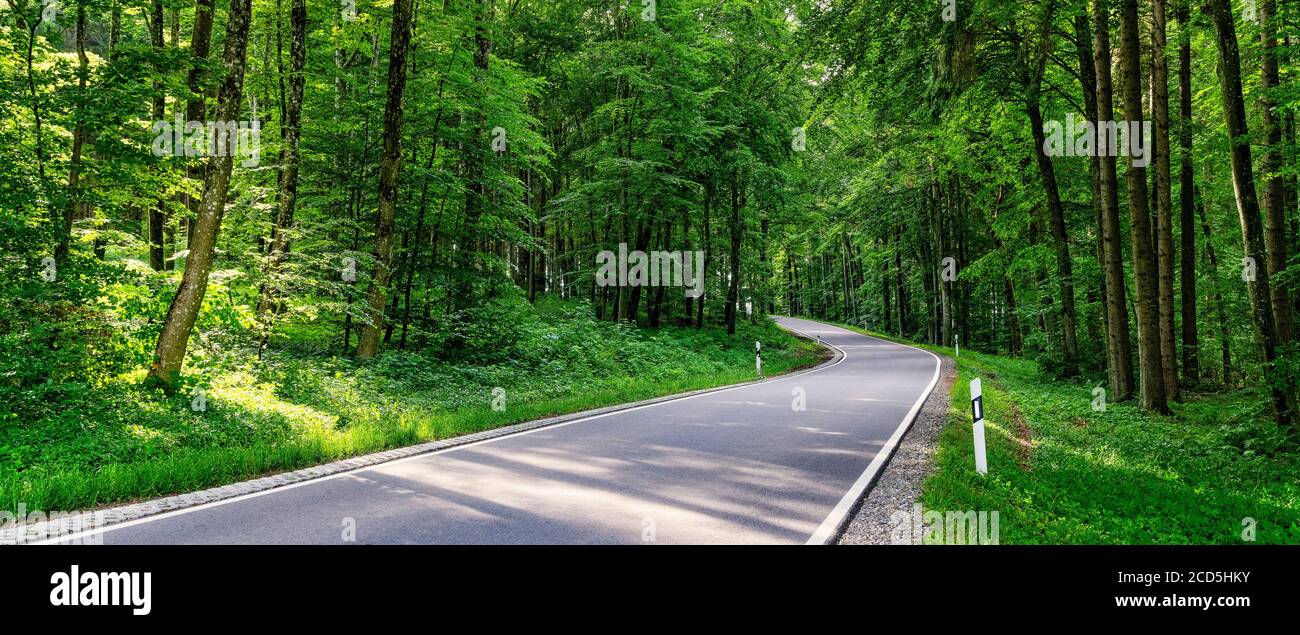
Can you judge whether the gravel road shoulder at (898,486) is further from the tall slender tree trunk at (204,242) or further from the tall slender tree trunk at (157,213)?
the tall slender tree trunk at (157,213)

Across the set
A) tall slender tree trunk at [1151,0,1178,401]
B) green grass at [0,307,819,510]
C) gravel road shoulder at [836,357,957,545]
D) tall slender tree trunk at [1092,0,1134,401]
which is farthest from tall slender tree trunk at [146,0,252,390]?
tall slender tree trunk at [1151,0,1178,401]

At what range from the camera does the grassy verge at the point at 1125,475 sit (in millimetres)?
5309

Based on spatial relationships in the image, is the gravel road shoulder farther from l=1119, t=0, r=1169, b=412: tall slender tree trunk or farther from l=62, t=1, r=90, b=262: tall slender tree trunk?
l=62, t=1, r=90, b=262: tall slender tree trunk

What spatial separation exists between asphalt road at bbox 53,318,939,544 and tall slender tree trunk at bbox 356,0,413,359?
5474 mm

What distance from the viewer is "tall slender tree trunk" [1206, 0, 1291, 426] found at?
32.5 ft

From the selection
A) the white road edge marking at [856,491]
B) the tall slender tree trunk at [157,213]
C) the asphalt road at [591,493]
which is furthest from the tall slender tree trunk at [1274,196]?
the tall slender tree trunk at [157,213]

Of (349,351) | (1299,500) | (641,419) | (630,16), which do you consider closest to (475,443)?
(641,419)

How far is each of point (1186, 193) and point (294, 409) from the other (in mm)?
19876

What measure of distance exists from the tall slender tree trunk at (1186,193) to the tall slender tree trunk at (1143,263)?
1.14 metres

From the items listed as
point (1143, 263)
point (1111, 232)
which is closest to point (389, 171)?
point (1143, 263)

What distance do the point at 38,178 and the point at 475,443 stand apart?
24.4ft

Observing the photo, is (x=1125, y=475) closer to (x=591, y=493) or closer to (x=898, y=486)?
(x=898, y=486)

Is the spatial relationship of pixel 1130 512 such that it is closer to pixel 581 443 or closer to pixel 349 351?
pixel 581 443

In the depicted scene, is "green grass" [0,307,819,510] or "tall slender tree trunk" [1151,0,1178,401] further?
"tall slender tree trunk" [1151,0,1178,401]
